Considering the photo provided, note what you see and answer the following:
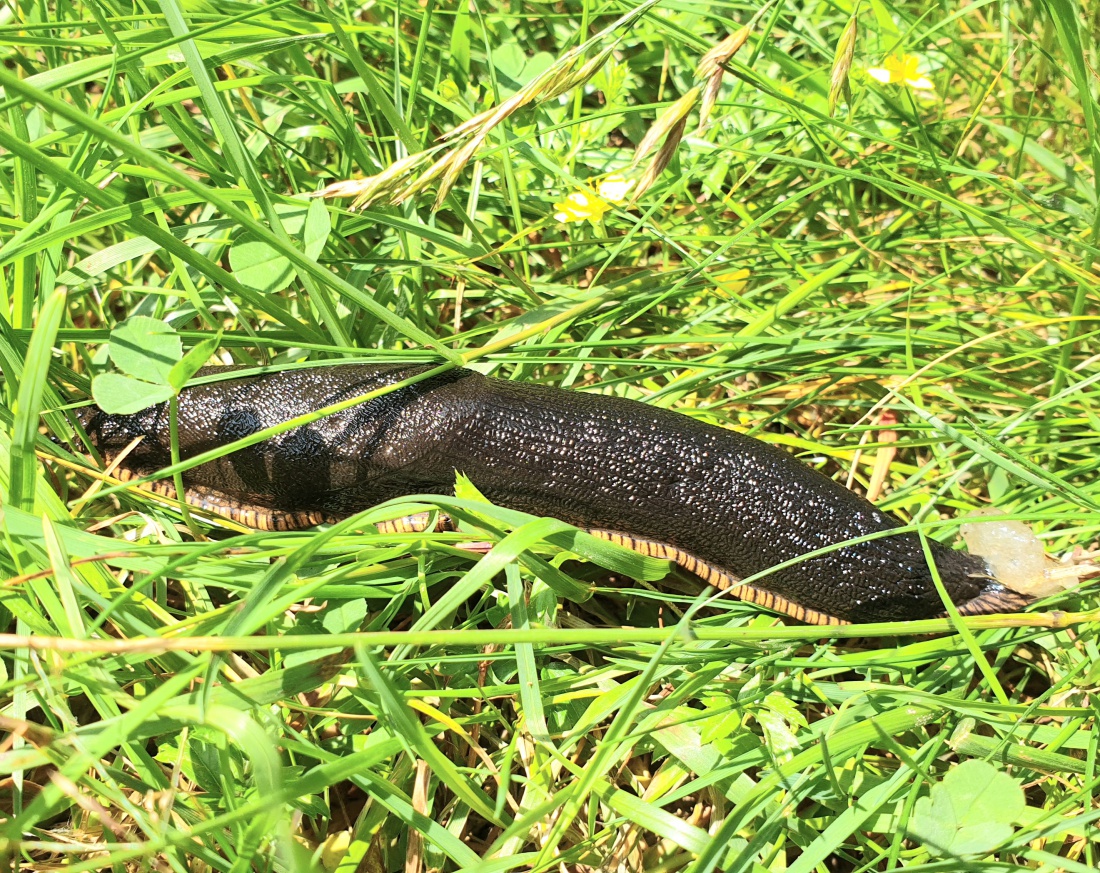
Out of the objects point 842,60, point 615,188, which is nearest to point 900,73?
point 842,60

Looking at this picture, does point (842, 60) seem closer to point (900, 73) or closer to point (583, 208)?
point (900, 73)

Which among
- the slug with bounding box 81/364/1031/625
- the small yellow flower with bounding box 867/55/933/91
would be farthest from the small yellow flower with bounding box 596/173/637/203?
the small yellow flower with bounding box 867/55/933/91

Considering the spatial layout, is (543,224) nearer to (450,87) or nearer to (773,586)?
(450,87)

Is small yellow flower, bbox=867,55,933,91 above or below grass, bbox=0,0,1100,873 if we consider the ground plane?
above

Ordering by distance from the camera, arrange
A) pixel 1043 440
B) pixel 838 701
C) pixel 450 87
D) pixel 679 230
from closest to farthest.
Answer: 1. pixel 838 701
2. pixel 1043 440
3. pixel 450 87
4. pixel 679 230

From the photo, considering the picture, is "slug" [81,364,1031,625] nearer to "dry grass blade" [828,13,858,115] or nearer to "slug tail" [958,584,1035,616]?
"slug tail" [958,584,1035,616]

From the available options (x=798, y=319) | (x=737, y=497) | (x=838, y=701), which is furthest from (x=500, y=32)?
(x=838, y=701)

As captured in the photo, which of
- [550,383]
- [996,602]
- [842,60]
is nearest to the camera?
[842,60]
